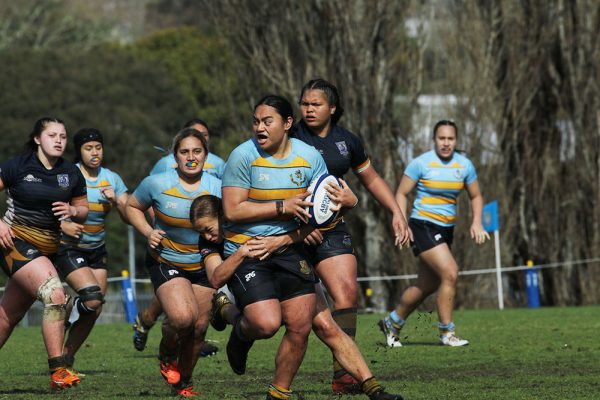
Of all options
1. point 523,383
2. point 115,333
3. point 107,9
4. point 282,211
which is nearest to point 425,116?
point 115,333

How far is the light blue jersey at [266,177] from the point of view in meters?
7.51

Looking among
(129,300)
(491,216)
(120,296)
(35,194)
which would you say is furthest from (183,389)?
(120,296)

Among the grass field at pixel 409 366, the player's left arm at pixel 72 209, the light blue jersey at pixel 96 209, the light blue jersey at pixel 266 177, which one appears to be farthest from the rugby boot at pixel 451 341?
the light blue jersey at pixel 266 177

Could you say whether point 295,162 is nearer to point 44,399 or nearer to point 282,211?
point 282,211

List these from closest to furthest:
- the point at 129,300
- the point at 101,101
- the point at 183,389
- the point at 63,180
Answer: the point at 183,389 < the point at 63,180 < the point at 129,300 < the point at 101,101

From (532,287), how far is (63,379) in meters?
14.6

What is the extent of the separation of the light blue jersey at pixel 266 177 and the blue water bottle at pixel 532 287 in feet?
48.9

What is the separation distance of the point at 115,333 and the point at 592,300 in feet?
34.6

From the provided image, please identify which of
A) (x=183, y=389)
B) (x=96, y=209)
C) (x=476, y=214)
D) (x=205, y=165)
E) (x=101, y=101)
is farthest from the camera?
(x=101, y=101)

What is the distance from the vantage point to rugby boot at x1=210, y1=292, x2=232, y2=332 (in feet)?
26.9

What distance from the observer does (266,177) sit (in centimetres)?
753

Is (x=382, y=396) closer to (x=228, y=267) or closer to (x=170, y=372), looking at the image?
(x=228, y=267)

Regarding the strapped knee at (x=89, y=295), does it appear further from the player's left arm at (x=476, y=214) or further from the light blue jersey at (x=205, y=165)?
the player's left arm at (x=476, y=214)

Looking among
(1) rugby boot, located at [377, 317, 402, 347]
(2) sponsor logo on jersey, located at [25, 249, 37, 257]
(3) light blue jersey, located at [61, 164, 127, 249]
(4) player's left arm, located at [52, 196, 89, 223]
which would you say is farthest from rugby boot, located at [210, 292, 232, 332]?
(1) rugby boot, located at [377, 317, 402, 347]
